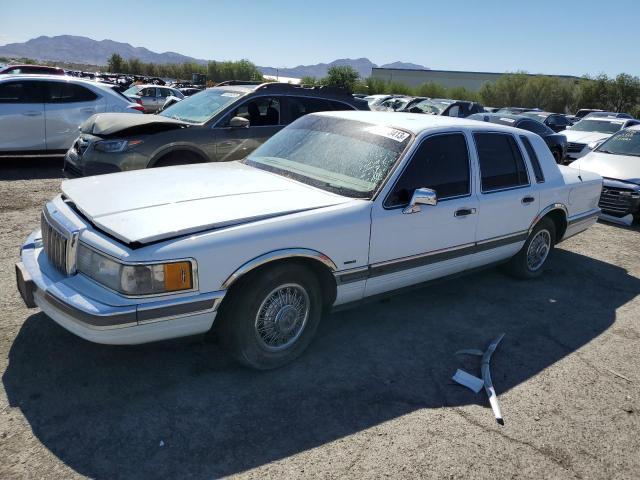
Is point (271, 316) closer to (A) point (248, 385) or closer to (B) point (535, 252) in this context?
(A) point (248, 385)

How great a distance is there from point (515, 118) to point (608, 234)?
7.41 metres

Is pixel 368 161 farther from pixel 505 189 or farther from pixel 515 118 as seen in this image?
pixel 515 118

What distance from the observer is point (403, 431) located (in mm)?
3121

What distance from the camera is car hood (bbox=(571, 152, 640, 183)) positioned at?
338 inches

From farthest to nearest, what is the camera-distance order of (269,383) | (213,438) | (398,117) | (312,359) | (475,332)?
1. (398,117)
2. (475,332)
3. (312,359)
4. (269,383)
5. (213,438)

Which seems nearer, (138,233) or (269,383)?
(138,233)

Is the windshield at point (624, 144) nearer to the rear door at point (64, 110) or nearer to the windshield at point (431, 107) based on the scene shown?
the windshield at point (431, 107)

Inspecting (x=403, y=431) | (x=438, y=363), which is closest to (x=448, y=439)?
(x=403, y=431)

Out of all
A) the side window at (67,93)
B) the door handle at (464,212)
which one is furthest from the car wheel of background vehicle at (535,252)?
the side window at (67,93)

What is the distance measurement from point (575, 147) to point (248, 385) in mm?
13130

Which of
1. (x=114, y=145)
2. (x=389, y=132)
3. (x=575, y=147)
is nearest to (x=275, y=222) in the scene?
(x=389, y=132)

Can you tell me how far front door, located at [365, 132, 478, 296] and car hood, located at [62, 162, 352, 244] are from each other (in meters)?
0.44

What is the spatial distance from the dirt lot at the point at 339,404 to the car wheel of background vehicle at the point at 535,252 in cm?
91

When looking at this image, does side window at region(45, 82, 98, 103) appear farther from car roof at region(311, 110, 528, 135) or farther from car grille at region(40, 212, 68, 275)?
car grille at region(40, 212, 68, 275)
